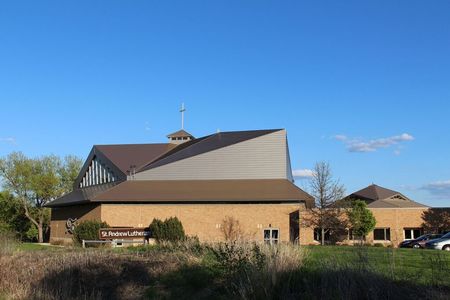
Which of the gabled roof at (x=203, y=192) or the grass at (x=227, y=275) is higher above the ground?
the gabled roof at (x=203, y=192)

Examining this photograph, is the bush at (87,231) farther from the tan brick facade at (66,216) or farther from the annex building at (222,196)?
the tan brick facade at (66,216)

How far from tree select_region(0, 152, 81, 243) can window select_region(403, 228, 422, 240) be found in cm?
5363

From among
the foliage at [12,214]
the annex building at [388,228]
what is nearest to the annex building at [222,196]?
the annex building at [388,228]

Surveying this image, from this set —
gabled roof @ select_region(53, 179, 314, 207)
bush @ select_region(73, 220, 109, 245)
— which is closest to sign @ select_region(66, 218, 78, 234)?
gabled roof @ select_region(53, 179, 314, 207)

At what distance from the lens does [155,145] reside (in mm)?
72750

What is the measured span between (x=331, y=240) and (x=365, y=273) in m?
48.6

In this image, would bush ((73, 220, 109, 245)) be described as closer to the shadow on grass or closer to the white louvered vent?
the white louvered vent

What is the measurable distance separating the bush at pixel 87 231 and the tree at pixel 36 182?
3373 centimetres

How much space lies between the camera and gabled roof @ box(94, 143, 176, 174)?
65.9 meters

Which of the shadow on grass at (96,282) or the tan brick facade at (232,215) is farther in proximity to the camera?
the tan brick facade at (232,215)

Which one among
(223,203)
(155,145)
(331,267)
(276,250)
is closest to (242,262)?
(276,250)

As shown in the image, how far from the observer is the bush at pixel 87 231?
5250 cm

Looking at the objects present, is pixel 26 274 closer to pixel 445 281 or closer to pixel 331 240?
pixel 445 281

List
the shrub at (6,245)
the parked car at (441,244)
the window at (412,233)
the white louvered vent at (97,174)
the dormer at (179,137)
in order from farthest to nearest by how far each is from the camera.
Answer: the dormer at (179,137) → the white louvered vent at (97,174) → the window at (412,233) → the parked car at (441,244) → the shrub at (6,245)
